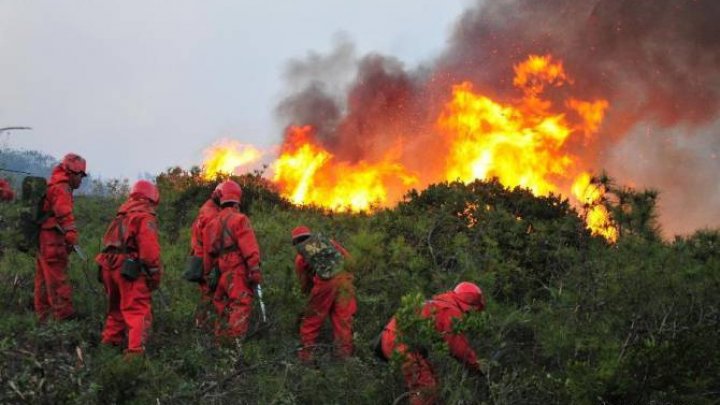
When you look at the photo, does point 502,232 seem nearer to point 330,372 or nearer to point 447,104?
point 330,372

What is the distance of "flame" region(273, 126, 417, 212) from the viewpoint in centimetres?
1717

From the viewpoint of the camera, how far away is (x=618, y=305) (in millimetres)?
5883

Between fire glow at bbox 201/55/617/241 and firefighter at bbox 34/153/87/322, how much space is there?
824 cm

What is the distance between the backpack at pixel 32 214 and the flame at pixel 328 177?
8.96 meters

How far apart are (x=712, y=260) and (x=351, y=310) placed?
11.8 ft

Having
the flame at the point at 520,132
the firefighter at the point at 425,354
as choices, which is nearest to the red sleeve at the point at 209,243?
the firefighter at the point at 425,354

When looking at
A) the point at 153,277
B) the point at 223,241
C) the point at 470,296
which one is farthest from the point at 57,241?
the point at 470,296

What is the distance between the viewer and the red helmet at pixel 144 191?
6586 millimetres

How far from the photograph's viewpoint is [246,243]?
684 centimetres

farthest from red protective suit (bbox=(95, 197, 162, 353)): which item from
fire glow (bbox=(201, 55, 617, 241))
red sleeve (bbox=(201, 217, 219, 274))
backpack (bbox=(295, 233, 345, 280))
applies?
fire glow (bbox=(201, 55, 617, 241))

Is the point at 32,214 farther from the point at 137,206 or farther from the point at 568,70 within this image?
the point at 568,70

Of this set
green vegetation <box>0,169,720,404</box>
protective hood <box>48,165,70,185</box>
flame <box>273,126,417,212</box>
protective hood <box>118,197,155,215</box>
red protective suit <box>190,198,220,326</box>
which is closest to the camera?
green vegetation <box>0,169,720,404</box>

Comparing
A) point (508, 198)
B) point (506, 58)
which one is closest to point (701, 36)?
point (506, 58)

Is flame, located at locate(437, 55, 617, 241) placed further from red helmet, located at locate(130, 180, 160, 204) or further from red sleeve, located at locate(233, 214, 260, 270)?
red helmet, located at locate(130, 180, 160, 204)
